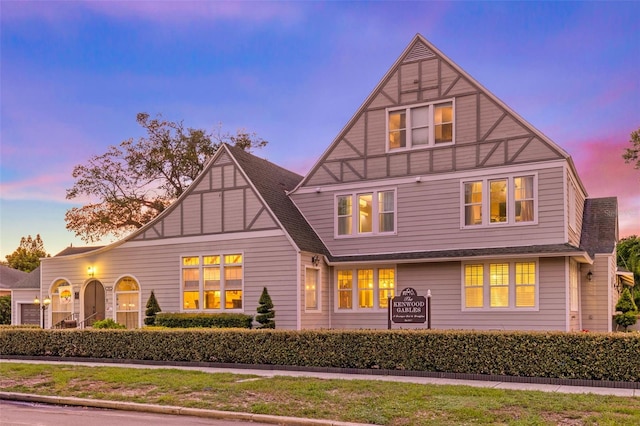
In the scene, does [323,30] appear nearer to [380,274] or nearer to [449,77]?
[449,77]

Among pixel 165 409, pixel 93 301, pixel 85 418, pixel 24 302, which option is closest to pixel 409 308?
pixel 165 409

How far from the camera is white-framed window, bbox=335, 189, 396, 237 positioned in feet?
75.2

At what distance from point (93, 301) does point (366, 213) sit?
1223 cm

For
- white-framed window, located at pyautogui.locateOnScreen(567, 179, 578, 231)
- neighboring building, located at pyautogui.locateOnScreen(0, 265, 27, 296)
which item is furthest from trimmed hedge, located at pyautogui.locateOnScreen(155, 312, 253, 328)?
neighboring building, located at pyautogui.locateOnScreen(0, 265, 27, 296)

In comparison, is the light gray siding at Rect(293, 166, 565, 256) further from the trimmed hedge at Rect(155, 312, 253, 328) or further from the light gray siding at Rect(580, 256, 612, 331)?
the trimmed hedge at Rect(155, 312, 253, 328)

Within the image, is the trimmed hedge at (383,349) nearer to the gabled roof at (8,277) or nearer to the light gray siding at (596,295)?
the light gray siding at (596,295)

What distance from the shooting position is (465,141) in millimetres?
21656

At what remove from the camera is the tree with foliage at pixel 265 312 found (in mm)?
21487

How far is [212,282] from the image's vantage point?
77.6ft

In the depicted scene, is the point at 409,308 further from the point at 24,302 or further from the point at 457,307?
the point at 24,302

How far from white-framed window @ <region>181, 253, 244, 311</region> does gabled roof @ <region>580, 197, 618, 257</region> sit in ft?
41.2

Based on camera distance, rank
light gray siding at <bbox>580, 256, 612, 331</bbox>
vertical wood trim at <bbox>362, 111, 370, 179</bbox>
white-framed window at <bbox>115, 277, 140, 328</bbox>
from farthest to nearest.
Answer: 1. white-framed window at <bbox>115, 277, 140, 328</bbox>
2. vertical wood trim at <bbox>362, 111, 370, 179</bbox>
3. light gray siding at <bbox>580, 256, 612, 331</bbox>

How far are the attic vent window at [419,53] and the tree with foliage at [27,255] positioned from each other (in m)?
52.0

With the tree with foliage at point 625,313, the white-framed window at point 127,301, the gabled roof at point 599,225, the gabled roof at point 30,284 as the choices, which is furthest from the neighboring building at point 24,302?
the tree with foliage at point 625,313
